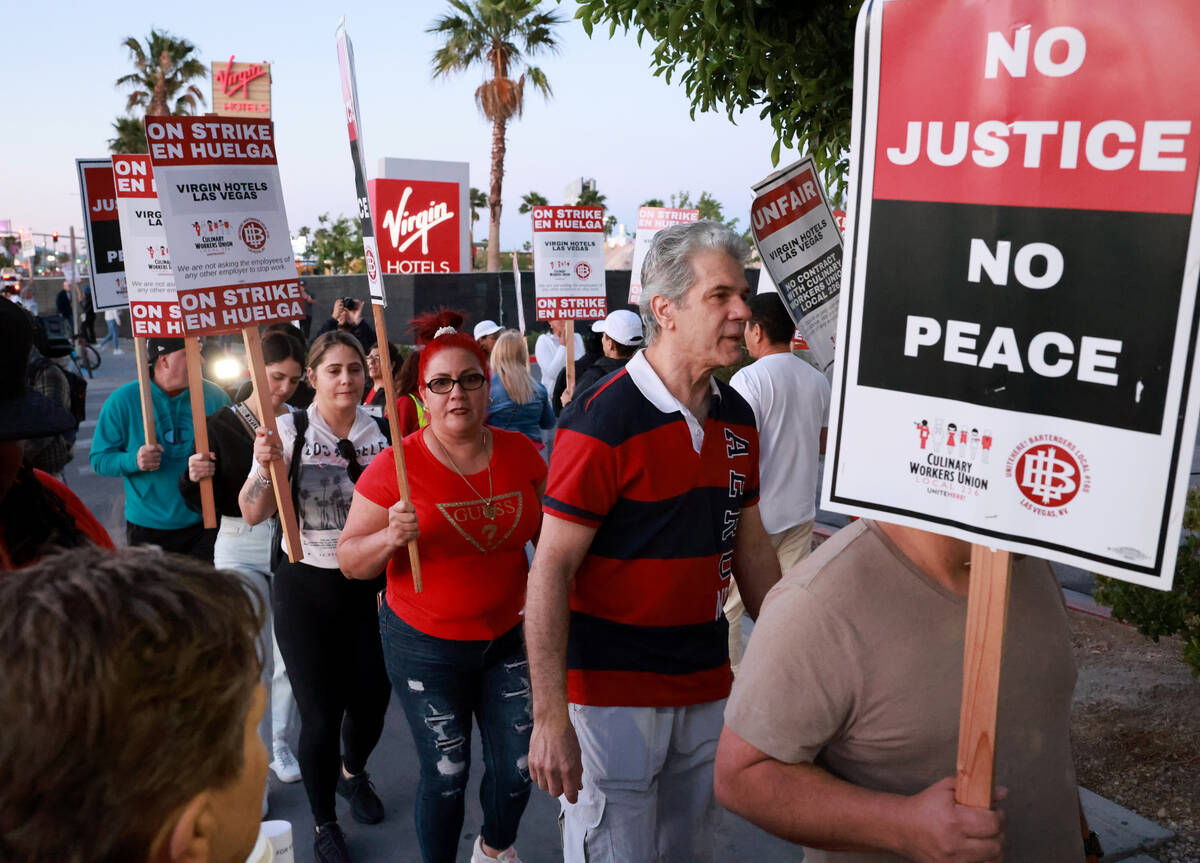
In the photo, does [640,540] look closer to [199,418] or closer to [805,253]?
[805,253]

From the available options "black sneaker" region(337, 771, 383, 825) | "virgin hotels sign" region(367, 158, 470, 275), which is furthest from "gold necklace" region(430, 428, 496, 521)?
"virgin hotels sign" region(367, 158, 470, 275)

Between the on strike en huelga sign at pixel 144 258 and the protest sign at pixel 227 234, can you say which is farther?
the on strike en huelga sign at pixel 144 258

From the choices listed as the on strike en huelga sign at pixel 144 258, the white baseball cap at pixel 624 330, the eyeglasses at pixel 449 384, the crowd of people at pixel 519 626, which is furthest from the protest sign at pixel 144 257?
the white baseball cap at pixel 624 330

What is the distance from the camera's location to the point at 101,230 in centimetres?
595

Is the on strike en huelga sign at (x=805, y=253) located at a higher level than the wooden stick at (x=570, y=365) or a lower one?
higher

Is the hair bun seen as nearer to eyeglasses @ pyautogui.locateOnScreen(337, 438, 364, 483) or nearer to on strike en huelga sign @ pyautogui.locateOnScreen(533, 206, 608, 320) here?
eyeglasses @ pyautogui.locateOnScreen(337, 438, 364, 483)

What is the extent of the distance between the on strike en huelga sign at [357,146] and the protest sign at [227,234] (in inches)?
28.2

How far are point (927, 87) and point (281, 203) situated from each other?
Answer: 3.62 metres

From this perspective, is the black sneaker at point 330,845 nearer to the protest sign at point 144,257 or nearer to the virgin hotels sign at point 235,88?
the protest sign at point 144,257

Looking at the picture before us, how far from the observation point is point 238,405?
469cm

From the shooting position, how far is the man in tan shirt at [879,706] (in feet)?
5.76

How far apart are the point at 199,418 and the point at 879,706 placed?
12.3 feet

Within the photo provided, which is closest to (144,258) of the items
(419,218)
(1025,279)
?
(1025,279)

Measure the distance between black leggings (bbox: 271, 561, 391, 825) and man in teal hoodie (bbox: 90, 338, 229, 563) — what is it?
1.22 metres
